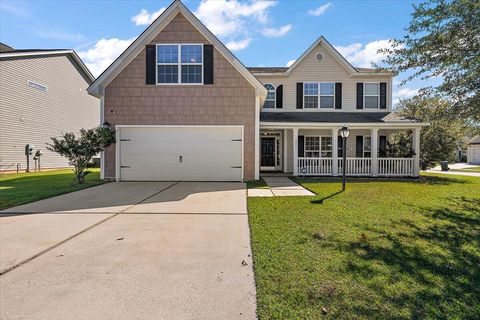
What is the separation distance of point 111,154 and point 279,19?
9.10 metres

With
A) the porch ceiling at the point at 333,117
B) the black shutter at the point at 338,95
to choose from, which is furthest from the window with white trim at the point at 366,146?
the black shutter at the point at 338,95

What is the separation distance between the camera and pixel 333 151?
12898 mm

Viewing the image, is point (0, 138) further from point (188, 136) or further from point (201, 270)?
point (201, 270)

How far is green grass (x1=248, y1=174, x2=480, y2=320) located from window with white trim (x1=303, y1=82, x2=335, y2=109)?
381 inches

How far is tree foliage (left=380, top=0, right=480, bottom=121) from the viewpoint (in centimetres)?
494

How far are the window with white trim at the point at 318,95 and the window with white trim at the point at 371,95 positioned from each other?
73.0 inches

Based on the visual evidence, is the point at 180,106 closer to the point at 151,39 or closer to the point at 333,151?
the point at 151,39

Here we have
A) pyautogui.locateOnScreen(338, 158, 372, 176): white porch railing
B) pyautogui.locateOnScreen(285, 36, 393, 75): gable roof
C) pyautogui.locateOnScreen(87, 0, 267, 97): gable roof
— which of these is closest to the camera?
pyautogui.locateOnScreen(87, 0, 267, 97): gable roof

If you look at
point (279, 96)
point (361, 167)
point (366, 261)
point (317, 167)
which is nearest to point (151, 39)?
point (279, 96)

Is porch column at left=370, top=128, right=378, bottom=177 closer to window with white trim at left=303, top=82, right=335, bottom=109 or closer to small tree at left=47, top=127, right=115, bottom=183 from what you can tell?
window with white trim at left=303, top=82, right=335, bottom=109

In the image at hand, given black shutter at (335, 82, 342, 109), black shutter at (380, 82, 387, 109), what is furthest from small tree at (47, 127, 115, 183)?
black shutter at (380, 82, 387, 109)

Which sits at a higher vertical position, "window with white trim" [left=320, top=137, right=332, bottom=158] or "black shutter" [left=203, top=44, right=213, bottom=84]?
"black shutter" [left=203, top=44, right=213, bottom=84]

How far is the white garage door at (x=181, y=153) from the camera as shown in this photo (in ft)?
37.8

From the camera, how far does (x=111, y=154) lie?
38.0 ft
